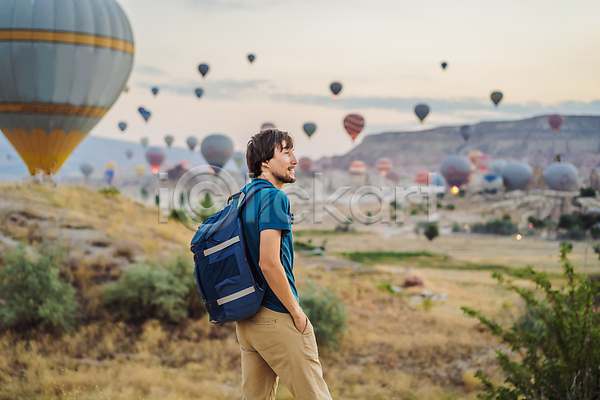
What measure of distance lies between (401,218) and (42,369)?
47438 mm

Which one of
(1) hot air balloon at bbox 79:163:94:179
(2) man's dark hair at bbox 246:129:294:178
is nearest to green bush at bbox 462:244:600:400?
(2) man's dark hair at bbox 246:129:294:178

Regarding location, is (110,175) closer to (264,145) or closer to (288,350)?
(264,145)

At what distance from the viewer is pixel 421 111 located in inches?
1916

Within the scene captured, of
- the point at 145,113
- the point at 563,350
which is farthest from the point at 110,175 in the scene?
the point at 563,350

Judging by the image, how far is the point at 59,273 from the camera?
12.6 meters

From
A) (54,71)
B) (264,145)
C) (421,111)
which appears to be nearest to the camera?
(264,145)

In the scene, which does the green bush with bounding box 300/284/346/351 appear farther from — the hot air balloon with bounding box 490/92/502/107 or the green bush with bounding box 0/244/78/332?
the hot air balloon with bounding box 490/92/502/107

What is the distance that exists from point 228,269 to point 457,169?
5988 cm

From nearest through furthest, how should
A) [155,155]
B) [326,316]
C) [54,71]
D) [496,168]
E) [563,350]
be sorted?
[563,350]
[54,71]
[326,316]
[155,155]
[496,168]

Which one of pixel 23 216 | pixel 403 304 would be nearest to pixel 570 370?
pixel 403 304

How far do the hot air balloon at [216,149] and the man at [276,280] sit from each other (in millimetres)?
42163

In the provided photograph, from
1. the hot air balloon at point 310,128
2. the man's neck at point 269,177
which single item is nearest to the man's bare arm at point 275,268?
the man's neck at point 269,177

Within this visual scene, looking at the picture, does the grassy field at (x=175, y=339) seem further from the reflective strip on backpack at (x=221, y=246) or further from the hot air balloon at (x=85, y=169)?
the hot air balloon at (x=85, y=169)

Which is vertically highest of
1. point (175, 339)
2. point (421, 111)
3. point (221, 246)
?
point (421, 111)
